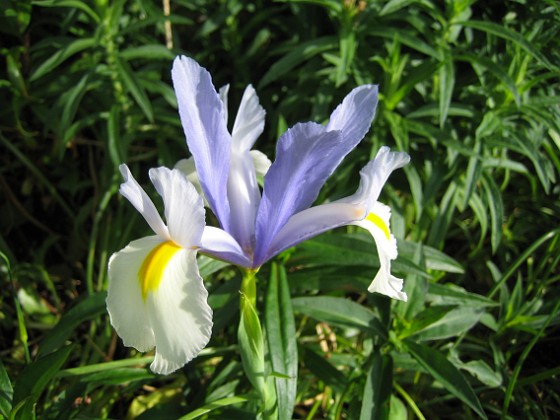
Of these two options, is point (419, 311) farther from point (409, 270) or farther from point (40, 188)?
point (40, 188)

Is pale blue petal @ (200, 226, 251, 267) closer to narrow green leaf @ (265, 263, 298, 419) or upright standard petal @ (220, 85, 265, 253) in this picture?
upright standard petal @ (220, 85, 265, 253)

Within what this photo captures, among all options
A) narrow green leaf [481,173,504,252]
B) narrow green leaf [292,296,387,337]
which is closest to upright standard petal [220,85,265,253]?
narrow green leaf [292,296,387,337]

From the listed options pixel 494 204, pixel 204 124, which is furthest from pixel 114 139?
pixel 494 204

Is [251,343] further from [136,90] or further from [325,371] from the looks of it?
[136,90]

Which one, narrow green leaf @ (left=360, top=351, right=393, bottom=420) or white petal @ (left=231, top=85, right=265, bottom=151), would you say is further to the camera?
narrow green leaf @ (left=360, top=351, right=393, bottom=420)

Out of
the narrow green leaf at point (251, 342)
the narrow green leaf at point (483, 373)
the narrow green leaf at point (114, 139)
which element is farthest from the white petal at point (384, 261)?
the narrow green leaf at point (114, 139)

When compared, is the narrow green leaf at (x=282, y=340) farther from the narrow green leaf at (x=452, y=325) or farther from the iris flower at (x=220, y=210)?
the narrow green leaf at (x=452, y=325)

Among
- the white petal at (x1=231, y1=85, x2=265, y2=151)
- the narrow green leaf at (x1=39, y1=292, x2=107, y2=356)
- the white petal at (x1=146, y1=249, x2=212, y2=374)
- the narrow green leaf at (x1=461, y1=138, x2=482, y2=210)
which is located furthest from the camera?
the narrow green leaf at (x1=461, y1=138, x2=482, y2=210)
